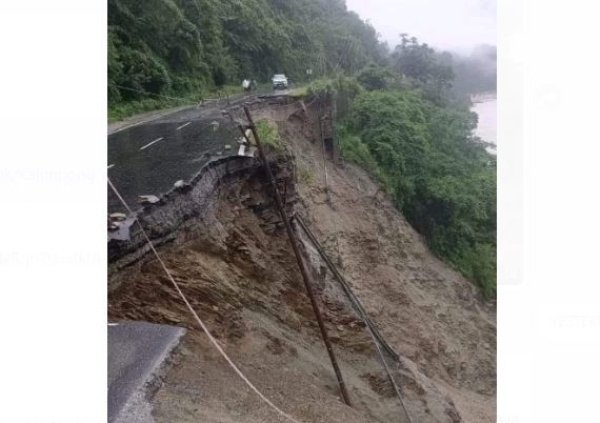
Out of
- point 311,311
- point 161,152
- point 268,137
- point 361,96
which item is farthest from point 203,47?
point 311,311

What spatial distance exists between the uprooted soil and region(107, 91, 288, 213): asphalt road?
96cm

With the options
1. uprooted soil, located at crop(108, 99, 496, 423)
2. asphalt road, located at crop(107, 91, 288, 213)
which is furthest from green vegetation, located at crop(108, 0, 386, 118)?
uprooted soil, located at crop(108, 99, 496, 423)

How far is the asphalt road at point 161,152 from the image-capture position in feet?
31.1

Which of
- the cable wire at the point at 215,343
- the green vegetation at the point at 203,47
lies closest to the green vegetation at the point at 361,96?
the green vegetation at the point at 203,47

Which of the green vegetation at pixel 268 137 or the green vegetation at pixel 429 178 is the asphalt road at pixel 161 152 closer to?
the green vegetation at pixel 268 137

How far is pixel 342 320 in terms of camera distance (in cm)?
1262

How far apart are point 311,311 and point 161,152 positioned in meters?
4.83

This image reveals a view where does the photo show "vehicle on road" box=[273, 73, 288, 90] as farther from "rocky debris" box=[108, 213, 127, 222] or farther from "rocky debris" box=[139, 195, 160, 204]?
"rocky debris" box=[108, 213, 127, 222]

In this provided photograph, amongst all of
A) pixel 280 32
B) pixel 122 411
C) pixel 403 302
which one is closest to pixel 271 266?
pixel 122 411

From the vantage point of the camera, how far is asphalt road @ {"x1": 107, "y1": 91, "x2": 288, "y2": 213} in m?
9.47

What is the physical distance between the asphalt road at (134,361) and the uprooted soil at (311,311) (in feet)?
0.71

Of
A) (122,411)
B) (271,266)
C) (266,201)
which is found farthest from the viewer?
(266,201)
